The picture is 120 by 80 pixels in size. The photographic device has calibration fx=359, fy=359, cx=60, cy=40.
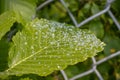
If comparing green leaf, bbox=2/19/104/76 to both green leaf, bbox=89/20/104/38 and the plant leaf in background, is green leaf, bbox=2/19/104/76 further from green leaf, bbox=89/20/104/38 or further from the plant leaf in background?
green leaf, bbox=89/20/104/38

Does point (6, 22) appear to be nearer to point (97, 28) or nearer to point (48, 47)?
point (48, 47)

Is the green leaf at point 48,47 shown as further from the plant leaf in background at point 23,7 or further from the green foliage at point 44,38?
the plant leaf in background at point 23,7

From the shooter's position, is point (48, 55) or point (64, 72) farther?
point (64, 72)

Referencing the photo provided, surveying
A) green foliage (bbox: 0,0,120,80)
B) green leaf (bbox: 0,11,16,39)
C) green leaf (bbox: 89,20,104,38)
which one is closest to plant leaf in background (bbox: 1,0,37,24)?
green foliage (bbox: 0,0,120,80)

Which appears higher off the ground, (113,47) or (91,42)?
(113,47)

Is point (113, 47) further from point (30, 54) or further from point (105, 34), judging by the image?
point (30, 54)

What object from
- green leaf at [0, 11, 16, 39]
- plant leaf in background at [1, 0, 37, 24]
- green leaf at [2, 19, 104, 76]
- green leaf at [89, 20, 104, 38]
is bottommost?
green leaf at [2, 19, 104, 76]

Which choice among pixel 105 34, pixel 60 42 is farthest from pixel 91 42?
pixel 105 34
